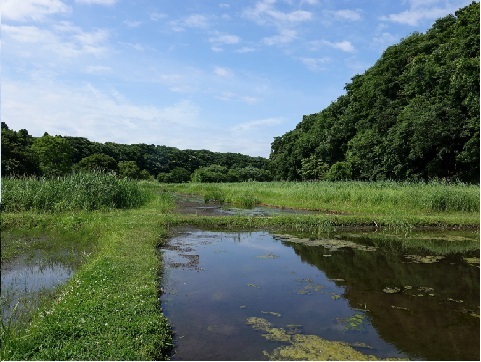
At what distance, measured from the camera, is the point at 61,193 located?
16047 mm

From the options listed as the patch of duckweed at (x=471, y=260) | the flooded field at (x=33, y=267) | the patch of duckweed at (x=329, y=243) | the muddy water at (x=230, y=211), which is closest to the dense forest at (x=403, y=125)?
the muddy water at (x=230, y=211)

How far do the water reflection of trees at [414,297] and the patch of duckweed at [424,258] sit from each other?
0.15 metres

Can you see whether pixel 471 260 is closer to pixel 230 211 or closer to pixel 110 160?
pixel 230 211

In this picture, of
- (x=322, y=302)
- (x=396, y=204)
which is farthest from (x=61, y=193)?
(x=396, y=204)

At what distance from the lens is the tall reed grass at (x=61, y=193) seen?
15742mm

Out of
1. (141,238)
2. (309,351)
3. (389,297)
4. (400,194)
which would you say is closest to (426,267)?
(389,297)

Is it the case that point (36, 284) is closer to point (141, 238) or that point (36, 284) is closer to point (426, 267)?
point (141, 238)

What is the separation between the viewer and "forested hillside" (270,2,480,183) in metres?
26.0

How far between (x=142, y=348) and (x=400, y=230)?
38.6 feet

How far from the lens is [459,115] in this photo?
26062mm

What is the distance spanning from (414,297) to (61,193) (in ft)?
44.6

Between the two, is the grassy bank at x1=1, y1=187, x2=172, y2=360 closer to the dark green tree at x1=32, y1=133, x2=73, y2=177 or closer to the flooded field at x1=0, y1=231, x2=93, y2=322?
the flooded field at x1=0, y1=231, x2=93, y2=322

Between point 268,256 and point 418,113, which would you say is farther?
point 418,113

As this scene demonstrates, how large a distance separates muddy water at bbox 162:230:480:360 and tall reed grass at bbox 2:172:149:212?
20.6 ft
